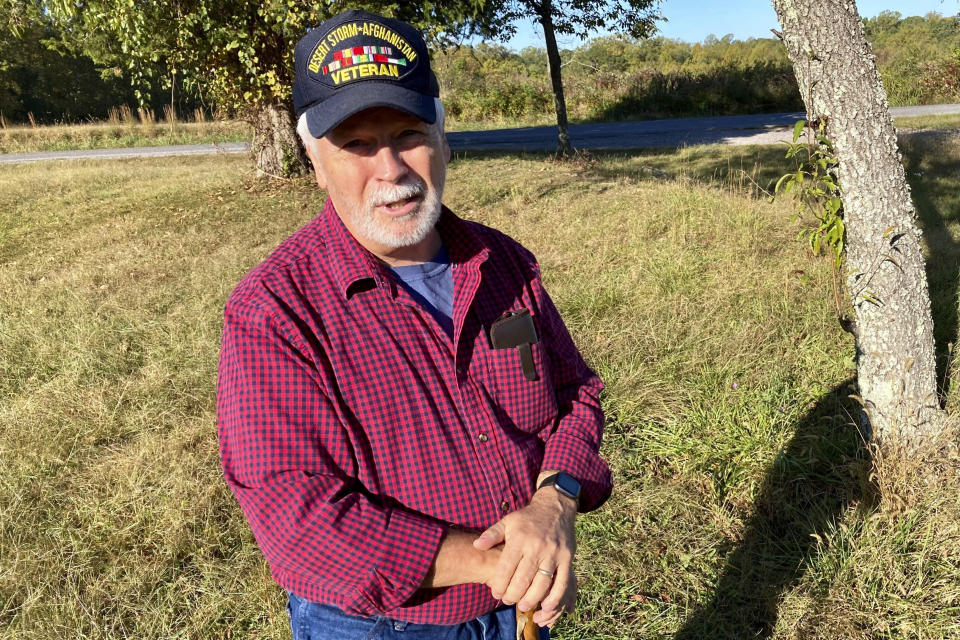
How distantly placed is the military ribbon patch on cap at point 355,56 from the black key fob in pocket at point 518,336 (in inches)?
21.7

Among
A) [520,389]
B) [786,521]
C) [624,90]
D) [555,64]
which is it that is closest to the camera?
[520,389]

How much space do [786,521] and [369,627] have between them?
2403mm

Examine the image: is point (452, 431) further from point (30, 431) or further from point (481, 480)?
point (30, 431)

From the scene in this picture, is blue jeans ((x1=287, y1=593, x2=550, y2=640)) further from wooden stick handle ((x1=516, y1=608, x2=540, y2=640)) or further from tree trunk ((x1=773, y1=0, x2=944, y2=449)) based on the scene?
tree trunk ((x1=773, y1=0, x2=944, y2=449))

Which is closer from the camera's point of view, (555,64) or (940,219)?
(940,219)

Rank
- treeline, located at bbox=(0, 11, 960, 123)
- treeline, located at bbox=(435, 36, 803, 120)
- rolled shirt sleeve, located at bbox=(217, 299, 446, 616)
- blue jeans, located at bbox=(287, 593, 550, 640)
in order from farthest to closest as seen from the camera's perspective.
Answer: treeline, located at bbox=(435, 36, 803, 120) → treeline, located at bbox=(0, 11, 960, 123) → blue jeans, located at bbox=(287, 593, 550, 640) → rolled shirt sleeve, located at bbox=(217, 299, 446, 616)

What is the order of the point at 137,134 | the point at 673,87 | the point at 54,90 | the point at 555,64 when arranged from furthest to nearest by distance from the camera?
1. the point at 54,90
2. the point at 137,134
3. the point at 673,87
4. the point at 555,64

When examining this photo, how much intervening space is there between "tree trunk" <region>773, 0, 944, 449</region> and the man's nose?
2.48 meters

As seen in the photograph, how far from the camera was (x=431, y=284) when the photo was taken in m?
1.43

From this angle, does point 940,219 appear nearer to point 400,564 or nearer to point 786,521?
point 786,521

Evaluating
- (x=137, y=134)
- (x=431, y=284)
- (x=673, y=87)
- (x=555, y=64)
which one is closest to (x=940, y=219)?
(x=555, y=64)

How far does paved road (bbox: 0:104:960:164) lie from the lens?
14.4 meters

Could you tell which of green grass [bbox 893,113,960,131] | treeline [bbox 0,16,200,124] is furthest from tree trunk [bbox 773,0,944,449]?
treeline [bbox 0,16,200,124]

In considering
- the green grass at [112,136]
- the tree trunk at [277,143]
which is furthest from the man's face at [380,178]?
the green grass at [112,136]
